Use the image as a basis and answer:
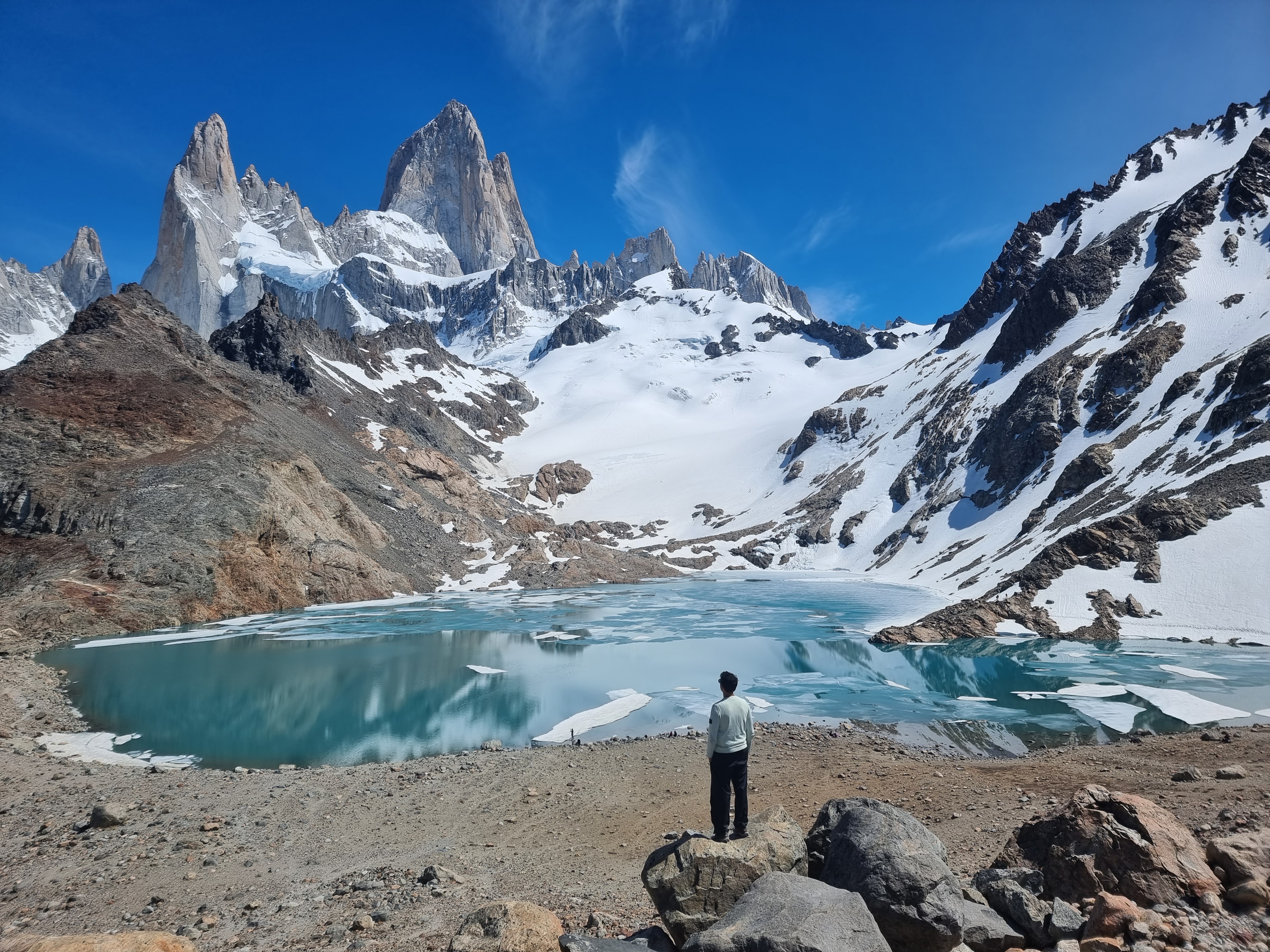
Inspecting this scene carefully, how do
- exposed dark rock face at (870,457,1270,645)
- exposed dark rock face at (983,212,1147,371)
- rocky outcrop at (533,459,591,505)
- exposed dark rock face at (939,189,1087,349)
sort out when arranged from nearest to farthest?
exposed dark rock face at (870,457,1270,645) → exposed dark rock face at (983,212,1147,371) → rocky outcrop at (533,459,591,505) → exposed dark rock face at (939,189,1087,349)

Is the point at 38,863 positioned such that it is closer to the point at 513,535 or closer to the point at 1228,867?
the point at 1228,867

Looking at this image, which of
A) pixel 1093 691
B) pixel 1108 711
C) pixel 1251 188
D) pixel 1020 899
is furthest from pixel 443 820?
pixel 1251 188

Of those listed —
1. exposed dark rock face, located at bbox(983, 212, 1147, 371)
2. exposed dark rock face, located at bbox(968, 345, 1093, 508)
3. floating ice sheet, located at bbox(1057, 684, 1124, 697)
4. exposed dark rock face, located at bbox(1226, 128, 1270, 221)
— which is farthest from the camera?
exposed dark rock face, located at bbox(983, 212, 1147, 371)

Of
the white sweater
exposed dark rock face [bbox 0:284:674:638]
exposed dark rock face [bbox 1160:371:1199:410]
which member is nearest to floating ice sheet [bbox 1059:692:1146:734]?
the white sweater

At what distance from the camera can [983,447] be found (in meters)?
81.1

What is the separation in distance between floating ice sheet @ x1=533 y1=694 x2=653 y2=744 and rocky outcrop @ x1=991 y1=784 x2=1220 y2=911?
1280cm

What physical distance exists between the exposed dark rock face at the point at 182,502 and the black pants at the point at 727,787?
127 ft

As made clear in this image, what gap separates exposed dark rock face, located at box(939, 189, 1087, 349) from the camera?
440 feet

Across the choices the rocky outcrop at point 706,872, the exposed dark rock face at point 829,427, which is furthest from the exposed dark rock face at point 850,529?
the rocky outcrop at point 706,872

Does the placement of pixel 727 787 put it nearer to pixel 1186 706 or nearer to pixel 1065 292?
pixel 1186 706

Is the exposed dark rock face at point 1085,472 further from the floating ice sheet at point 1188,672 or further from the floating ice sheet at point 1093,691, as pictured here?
the floating ice sheet at point 1093,691

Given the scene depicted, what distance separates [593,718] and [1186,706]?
1764cm

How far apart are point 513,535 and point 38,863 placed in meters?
71.7

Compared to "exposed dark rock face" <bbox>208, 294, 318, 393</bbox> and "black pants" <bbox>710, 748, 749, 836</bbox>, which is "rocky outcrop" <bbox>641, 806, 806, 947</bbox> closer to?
"black pants" <bbox>710, 748, 749, 836</bbox>
